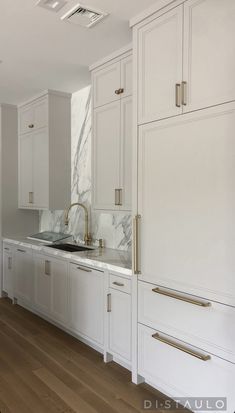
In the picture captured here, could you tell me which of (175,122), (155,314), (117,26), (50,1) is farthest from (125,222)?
(50,1)

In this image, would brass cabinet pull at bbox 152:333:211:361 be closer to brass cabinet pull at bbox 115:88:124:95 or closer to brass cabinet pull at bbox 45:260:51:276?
brass cabinet pull at bbox 45:260:51:276

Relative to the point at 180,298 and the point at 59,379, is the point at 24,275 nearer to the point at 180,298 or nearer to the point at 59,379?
the point at 59,379

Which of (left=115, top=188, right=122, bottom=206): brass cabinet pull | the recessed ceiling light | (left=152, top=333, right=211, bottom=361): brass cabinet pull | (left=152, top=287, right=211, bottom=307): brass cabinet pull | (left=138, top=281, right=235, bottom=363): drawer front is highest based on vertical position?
the recessed ceiling light

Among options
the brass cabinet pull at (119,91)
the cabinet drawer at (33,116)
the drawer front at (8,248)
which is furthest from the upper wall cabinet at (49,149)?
the brass cabinet pull at (119,91)

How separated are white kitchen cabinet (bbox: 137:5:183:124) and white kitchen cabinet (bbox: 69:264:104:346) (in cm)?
142

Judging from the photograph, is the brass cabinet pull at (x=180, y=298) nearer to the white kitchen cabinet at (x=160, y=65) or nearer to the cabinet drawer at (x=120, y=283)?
the cabinet drawer at (x=120, y=283)

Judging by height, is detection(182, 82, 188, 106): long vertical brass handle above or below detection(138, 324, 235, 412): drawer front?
above

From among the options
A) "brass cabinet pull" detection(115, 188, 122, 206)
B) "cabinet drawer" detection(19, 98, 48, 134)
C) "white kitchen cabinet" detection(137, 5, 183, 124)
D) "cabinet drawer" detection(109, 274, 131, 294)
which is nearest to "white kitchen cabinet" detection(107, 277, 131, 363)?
"cabinet drawer" detection(109, 274, 131, 294)

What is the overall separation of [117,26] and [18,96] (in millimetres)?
2122

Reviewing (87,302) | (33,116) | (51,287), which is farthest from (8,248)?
(87,302)

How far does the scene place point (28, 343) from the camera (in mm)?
3332

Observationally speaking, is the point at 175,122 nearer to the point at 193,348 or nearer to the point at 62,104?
the point at 193,348

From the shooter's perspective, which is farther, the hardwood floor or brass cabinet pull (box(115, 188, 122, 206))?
brass cabinet pull (box(115, 188, 122, 206))

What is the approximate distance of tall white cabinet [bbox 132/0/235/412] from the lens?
1943 mm
